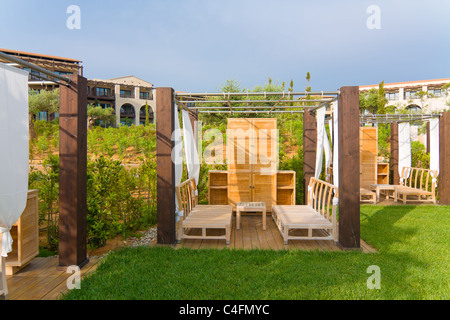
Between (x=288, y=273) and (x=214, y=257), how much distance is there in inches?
44.6

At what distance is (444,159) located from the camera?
816cm

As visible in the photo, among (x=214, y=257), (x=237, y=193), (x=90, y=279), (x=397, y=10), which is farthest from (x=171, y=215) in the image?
(x=397, y=10)

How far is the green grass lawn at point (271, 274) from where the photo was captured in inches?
119

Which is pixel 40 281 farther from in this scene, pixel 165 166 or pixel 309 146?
pixel 309 146

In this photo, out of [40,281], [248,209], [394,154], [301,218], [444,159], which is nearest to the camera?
[40,281]

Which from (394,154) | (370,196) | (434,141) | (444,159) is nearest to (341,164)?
(370,196)

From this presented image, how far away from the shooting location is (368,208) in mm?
7723

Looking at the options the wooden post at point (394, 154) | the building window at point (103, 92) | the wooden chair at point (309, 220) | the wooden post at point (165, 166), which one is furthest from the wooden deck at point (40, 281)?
the building window at point (103, 92)

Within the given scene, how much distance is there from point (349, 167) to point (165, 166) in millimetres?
3125

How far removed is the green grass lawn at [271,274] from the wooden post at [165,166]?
444 millimetres

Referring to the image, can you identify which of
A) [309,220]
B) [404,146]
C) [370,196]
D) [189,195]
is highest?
[404,146]

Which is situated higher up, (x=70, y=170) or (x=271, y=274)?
(x=70, y=170)
